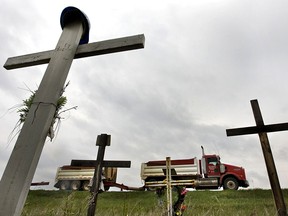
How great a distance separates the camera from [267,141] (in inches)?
153

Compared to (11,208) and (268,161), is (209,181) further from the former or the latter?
(11,208)

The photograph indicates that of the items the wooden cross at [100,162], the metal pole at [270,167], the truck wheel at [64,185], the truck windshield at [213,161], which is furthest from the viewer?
the truck wheel at [64,185]

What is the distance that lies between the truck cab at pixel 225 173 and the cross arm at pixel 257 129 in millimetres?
10335

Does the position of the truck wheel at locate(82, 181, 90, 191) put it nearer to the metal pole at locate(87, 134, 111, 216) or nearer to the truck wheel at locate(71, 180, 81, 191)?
the truck wheel at locate(71, 180, 81, 191)

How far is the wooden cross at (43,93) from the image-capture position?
1422 mm

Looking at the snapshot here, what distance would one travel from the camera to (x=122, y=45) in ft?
7.19

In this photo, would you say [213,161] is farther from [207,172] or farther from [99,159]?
[99,159]

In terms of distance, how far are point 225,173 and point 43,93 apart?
1380 cm

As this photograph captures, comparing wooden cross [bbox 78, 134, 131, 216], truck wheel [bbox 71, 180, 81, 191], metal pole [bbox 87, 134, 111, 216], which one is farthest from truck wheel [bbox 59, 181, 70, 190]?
metal pole [bbox 87, 134, 111, 216]

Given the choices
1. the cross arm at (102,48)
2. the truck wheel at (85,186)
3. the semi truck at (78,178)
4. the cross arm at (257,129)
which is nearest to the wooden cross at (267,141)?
the cross arm at (257,129)

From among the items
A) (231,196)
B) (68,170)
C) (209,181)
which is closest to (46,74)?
(231,196)

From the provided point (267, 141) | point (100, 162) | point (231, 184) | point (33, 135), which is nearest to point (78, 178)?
point (231, 184)

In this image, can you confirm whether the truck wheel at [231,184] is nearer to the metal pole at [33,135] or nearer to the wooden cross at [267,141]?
the wooden cross at [267,141]

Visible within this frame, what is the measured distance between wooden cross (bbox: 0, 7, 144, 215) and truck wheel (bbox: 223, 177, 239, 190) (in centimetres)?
1340
